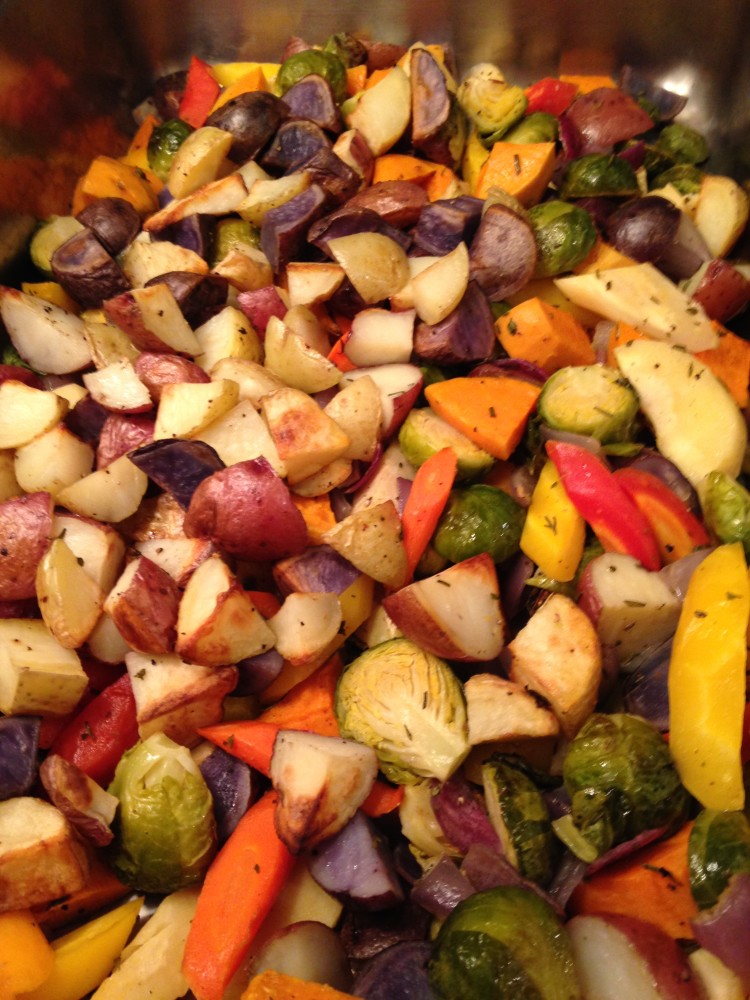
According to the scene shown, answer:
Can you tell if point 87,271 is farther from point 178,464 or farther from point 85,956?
point 85,956

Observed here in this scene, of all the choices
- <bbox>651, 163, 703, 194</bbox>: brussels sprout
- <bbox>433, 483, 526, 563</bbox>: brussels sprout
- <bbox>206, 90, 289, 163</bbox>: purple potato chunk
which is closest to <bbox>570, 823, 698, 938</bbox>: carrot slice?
<bbox>433, 483, 526, 563</bbox>: brussels sprout

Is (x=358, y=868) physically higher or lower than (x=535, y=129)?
lower

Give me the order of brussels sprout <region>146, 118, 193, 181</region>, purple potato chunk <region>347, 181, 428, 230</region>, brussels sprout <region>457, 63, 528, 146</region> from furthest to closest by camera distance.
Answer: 1. brussels sprout <region>146, 118, 193, 181</region>
2. brussels sprout <region>457, 63, 528, 146</region>
3. purple potato chunk <region>347, 181, 428, 230</region>

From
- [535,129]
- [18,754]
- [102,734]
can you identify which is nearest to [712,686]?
[102,734]

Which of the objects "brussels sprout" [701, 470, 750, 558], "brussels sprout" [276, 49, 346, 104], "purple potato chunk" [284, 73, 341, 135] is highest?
"brussels sprout" [276, 49, 346, 104]

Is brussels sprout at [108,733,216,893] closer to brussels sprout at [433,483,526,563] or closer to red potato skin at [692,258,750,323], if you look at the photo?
brussels sprout at [433,483,526,563]

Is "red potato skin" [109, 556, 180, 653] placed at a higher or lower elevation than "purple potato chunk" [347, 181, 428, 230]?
lower

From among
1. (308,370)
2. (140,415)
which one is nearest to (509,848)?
(308,370)
